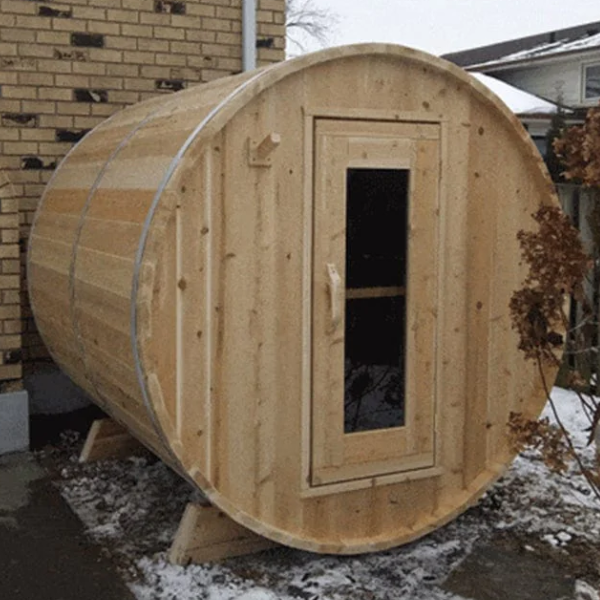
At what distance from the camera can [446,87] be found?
4.89m

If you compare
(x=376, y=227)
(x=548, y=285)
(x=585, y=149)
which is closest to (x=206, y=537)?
(x=376, y=227)

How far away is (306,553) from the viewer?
4.88 meters

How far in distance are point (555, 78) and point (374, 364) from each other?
48.8 feet

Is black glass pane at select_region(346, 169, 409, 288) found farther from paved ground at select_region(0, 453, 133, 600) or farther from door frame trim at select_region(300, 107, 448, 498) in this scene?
paved ground at select_region(0, 453, 133, 600)

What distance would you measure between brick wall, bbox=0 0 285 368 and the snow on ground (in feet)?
4.49

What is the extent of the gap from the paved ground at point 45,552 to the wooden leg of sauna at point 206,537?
0.34 meters

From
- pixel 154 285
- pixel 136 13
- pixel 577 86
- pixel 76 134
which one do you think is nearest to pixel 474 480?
pixel 154 285

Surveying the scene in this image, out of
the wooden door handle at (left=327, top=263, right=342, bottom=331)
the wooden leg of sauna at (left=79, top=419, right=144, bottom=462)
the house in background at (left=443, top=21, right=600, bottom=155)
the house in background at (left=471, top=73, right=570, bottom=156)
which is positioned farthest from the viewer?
the house in background at (left=443, top=21, right=600, bottom=155)

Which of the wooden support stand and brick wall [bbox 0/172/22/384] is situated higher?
brick wall [bbox 0/172/22/384]

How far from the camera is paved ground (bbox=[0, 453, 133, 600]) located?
4352mm

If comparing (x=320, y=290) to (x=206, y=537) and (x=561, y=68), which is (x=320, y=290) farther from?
(x=561, y=68)

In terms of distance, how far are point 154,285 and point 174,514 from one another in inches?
67.7

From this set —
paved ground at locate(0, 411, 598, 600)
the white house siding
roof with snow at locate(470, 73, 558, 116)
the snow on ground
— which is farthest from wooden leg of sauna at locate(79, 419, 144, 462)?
→ the white house siding

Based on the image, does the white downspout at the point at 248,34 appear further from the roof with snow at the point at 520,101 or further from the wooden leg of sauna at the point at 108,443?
the roof with snow at the point at 520,101
